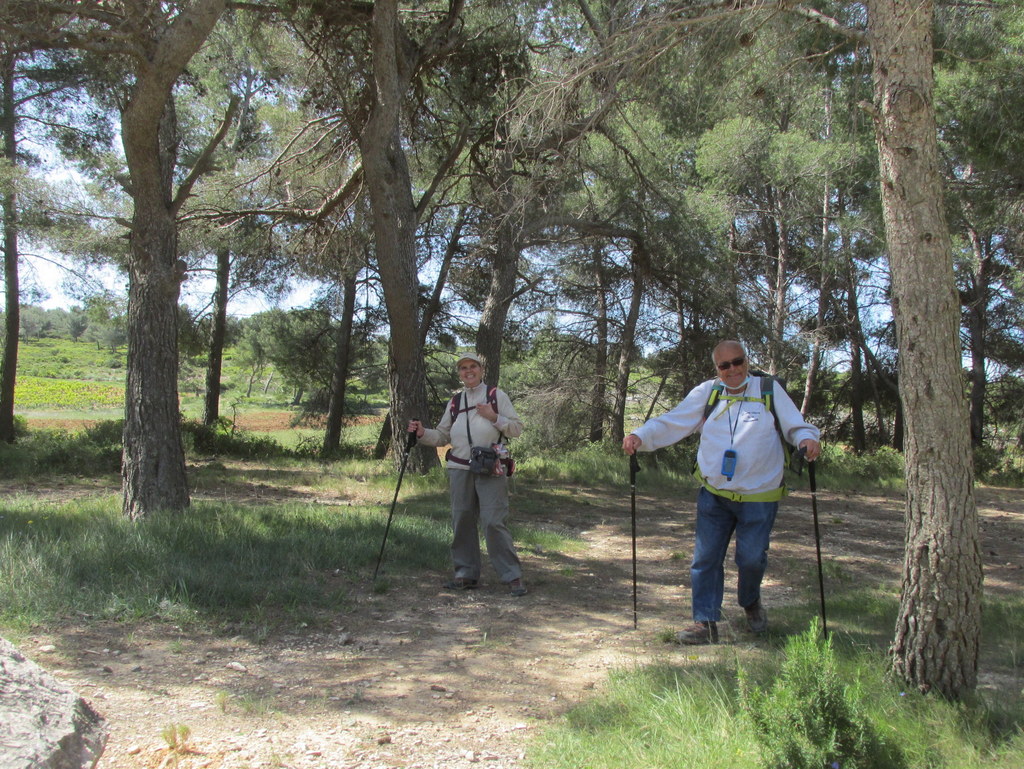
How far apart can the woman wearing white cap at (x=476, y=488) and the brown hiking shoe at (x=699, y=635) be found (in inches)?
68.0

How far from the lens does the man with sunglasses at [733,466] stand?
4.70 m

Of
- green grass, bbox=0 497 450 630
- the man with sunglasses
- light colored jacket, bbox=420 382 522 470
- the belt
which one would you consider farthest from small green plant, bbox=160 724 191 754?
light colored jacket, bbox=420 382 522 470

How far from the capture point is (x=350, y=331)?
21.1 m

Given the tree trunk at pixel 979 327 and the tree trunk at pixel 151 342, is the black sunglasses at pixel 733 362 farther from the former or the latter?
the tree trunk at pixel 979 327

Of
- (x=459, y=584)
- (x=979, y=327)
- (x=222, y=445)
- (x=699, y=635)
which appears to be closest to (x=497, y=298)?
(x=459, y=584)

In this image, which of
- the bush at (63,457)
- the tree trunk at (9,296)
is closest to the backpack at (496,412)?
the bush at (63,457)

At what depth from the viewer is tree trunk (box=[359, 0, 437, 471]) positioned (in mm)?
10164

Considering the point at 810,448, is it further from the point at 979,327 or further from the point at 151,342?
the point at 979,327

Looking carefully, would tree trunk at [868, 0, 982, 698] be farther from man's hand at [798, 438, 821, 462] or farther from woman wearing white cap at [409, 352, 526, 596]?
woman wearing white cap at [409, 352, 526, 596]

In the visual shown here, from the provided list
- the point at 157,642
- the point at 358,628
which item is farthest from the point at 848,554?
the point at 157,642

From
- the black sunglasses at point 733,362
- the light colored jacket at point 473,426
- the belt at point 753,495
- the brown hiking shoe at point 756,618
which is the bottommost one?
the brown hiking shoe at point 756,618

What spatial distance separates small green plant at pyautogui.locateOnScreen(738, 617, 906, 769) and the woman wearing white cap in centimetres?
343

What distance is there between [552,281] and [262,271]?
23.3ft

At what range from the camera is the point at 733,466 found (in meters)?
4.70
